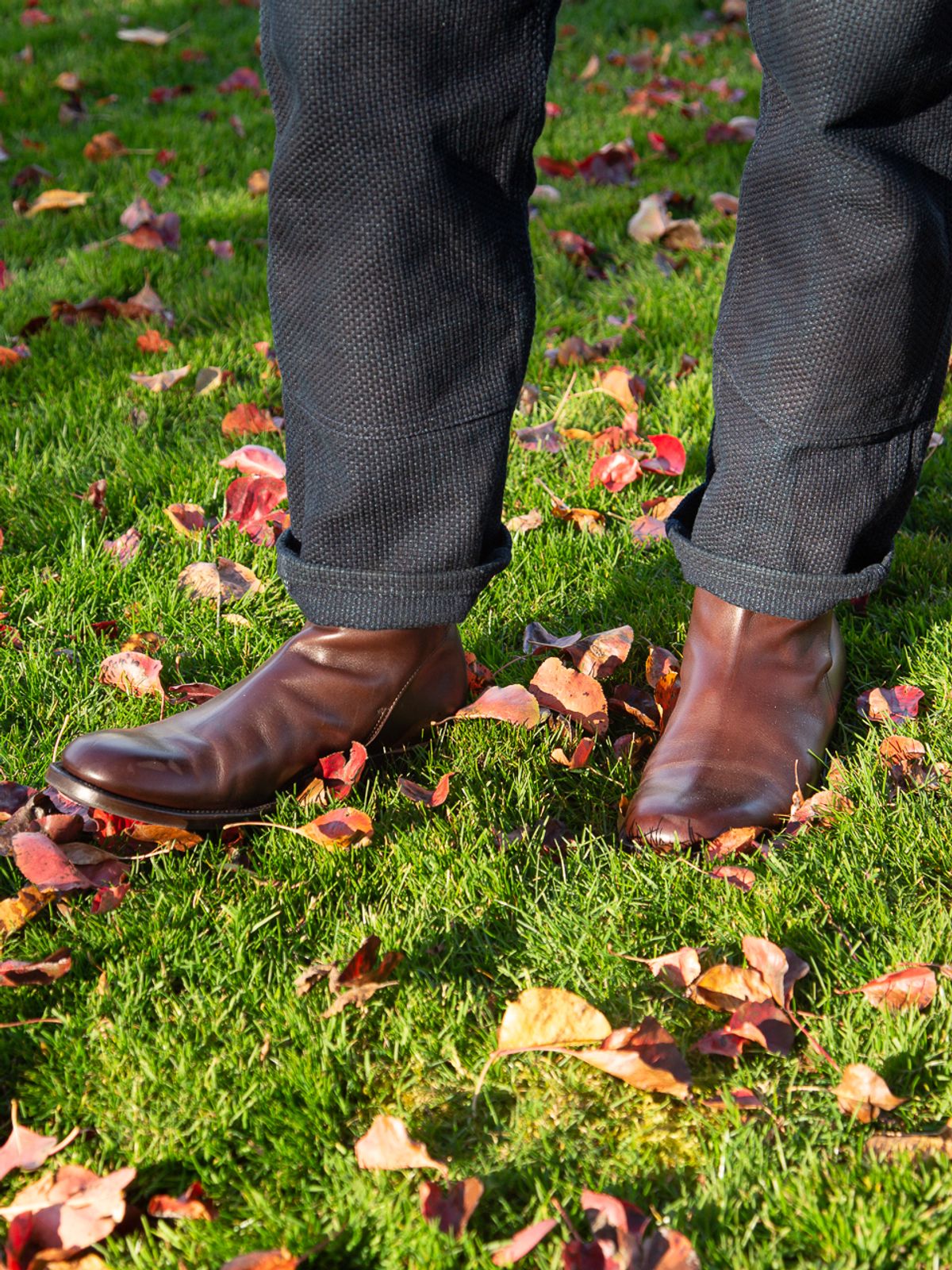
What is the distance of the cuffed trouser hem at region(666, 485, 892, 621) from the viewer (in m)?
1.59

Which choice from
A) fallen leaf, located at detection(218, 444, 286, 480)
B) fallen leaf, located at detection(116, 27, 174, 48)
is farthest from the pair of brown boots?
fallen leaf, located at detection(116, 27, 174, 48)

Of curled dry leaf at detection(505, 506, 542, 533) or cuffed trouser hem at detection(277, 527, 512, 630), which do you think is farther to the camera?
curled dry leaf at detection(505, 506, 542, 533)

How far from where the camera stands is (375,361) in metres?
1.45

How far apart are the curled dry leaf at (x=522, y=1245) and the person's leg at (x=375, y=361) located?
710mm

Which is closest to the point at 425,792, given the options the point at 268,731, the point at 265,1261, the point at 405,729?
the point at 405,729

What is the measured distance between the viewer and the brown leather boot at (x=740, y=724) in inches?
61.2

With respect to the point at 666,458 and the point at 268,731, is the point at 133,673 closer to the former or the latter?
the point at 268,731

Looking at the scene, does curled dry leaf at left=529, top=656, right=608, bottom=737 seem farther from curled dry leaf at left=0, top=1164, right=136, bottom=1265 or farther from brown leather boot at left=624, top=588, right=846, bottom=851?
curled dry leaf at left=0, top=1164, right=136, bottom=1265

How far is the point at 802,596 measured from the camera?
1.60 metres

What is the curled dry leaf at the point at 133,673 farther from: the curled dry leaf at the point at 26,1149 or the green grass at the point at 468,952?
the curled dry leaf at the point at 26,1149

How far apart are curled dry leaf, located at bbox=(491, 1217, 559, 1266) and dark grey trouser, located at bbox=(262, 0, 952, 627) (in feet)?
2.51

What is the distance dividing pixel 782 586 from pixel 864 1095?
0.67 meters

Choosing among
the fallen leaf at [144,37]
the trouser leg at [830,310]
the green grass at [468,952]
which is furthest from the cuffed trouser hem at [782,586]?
the fallen leaf at [144,37]

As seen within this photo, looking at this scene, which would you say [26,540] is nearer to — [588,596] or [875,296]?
[588,596]
